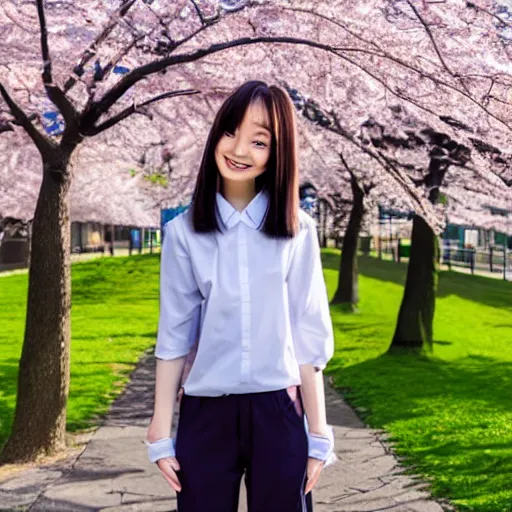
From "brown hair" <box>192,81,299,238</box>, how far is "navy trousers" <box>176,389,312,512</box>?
1.63ft

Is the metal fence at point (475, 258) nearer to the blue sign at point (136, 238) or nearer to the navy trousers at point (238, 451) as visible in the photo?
the blue sign at point (136, 238)

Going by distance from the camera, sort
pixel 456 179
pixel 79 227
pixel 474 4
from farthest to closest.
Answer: pixel 79 227 → pixel 456 179 → pixel 474 4

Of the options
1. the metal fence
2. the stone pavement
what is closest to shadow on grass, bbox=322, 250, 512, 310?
the metal fence

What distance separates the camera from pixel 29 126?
650 cm

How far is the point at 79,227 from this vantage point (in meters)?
35.6

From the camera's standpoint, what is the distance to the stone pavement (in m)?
5.60

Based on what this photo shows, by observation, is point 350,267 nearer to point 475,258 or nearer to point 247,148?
point 475,258

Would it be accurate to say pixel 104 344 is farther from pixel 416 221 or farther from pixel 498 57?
pixel 498 57

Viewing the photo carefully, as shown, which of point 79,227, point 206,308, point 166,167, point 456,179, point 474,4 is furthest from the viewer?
point 79,227


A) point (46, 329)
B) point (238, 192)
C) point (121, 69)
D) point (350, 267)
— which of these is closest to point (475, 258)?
point (350, 267)

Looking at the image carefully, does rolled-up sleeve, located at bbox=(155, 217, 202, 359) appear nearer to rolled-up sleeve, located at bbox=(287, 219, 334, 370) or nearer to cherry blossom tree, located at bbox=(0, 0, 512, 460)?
rolled-up sleeve, located at bbox=(287, 219, 334, 370)

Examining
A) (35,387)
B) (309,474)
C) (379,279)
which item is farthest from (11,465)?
(379,279)

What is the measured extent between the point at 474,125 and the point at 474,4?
3.55ft

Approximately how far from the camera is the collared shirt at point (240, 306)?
8.25ft
